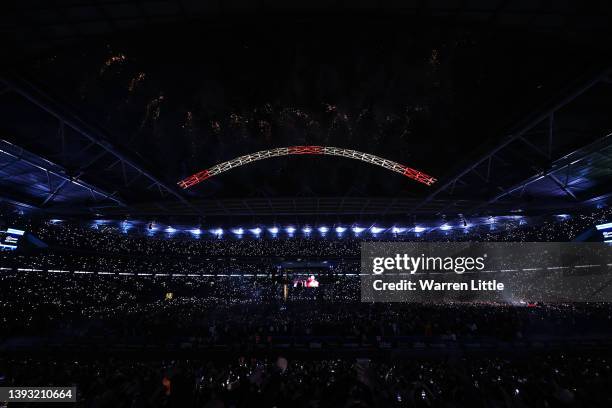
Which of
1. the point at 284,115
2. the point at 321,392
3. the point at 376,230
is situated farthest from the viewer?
the point at 376,230

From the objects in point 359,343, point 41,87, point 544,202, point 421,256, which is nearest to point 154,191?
point 41,87

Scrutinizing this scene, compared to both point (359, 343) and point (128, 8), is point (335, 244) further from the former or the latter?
point (128, 8)

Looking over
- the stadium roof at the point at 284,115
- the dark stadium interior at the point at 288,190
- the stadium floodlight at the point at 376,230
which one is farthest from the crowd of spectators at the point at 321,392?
the stadium floodlight at the point at 376,230

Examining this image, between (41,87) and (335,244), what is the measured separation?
2819 cm

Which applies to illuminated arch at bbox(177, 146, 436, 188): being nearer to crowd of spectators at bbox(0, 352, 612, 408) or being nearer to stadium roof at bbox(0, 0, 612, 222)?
stadium roof at bbox(0, 0, 612, 222)

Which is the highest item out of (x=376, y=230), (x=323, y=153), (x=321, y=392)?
(x=323, y=153)

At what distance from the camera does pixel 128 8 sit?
615 cm

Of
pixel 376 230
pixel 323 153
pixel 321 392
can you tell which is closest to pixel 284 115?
pixel 323 153

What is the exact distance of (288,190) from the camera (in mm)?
17562

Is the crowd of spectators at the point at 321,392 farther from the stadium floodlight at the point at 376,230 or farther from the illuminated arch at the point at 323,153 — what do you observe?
the stadium floodlight at the point at 376,230

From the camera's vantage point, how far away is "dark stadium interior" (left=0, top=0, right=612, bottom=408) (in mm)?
6246

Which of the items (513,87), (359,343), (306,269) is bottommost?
(359,343)

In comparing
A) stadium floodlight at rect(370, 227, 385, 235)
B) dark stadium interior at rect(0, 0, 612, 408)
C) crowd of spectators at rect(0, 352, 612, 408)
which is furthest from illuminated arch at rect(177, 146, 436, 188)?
stadium floodlight at rect(370, 227, 385, 235)

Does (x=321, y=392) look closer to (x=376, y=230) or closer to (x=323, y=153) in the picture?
(x=323, y=153)
